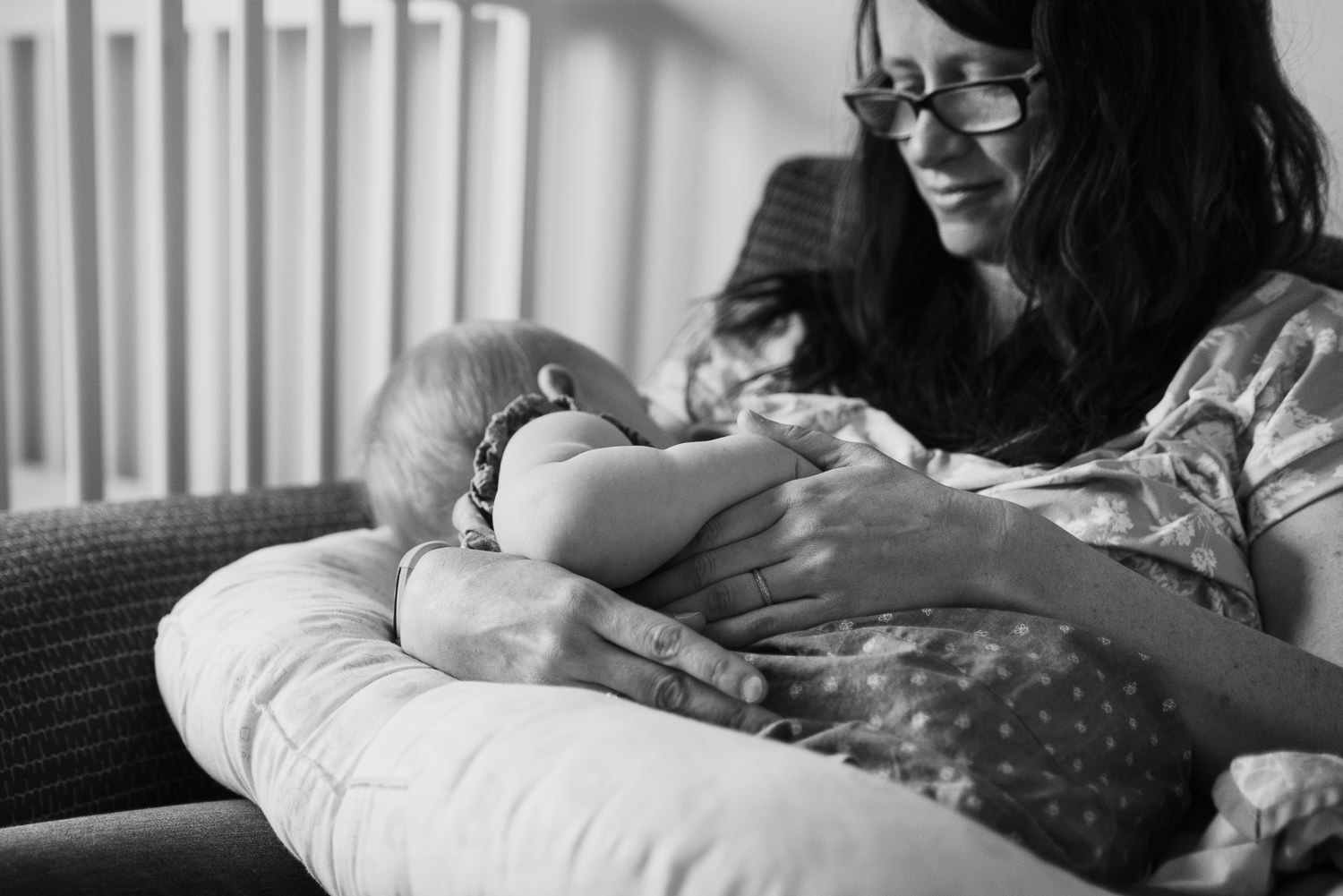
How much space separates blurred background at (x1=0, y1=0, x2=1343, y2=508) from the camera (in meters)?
1.55

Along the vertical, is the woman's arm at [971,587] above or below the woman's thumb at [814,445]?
below

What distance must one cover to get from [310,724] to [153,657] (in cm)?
36

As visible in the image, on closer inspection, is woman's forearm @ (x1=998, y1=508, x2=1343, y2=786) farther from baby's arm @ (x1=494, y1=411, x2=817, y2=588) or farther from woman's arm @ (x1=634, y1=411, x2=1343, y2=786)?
baby's arm @ (x1=494, y1=411, x2=817, y2=588)

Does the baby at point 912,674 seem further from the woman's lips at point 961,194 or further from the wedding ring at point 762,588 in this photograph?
the woman's lips at point 961,194

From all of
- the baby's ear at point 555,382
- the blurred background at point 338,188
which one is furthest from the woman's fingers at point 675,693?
the blurred background at point 338,188

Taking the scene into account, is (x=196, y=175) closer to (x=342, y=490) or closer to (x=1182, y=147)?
(x=342, y=490)

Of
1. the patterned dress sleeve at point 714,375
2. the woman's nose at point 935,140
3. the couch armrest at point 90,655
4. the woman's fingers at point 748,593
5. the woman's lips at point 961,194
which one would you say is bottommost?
the couch armrest at point 90,655

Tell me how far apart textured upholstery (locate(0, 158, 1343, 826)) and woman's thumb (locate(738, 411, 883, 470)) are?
650mm

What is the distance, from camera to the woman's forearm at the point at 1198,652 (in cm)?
95

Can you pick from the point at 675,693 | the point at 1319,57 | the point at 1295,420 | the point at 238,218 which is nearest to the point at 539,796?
the point at 675,693

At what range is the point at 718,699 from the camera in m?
0.82

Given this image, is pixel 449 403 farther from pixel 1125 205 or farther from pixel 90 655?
pixel 1125 205

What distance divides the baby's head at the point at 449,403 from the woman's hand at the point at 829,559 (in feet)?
1.02

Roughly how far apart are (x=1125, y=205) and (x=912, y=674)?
2.13 feet
